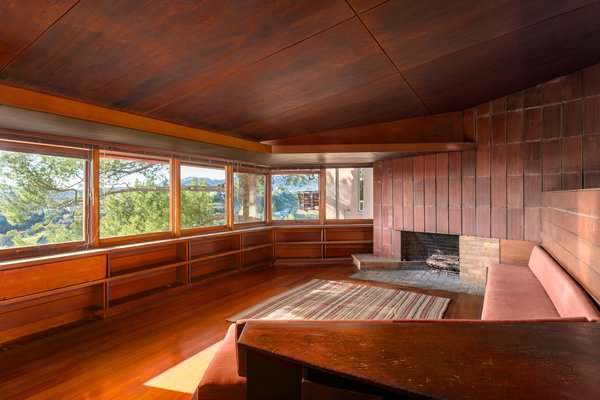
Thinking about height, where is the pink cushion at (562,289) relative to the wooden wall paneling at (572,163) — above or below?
below

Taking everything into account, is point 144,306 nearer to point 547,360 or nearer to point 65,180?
point 65,180

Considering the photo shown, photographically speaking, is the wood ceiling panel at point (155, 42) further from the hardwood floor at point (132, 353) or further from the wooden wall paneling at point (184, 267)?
the wooden wall paneling at point (184, 267)

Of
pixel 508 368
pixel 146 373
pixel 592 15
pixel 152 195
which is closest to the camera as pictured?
pixel 508 368

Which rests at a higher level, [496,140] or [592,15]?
[592,15]

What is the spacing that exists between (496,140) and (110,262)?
5119 mm

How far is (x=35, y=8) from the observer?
1.70 meters

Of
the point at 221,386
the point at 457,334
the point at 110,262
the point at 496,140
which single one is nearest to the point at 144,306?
the point at 110,262

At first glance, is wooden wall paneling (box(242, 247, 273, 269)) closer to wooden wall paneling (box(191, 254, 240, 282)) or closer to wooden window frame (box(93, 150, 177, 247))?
wooden wall paneling (box(191, 254, 240, 282))

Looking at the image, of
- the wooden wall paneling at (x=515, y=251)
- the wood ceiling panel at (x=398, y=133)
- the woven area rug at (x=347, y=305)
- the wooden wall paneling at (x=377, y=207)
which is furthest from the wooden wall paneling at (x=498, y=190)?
the wooden wall paneling at (x=377, y=207)

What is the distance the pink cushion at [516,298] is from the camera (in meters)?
2.30

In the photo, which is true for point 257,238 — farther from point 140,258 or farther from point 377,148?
point 377,148

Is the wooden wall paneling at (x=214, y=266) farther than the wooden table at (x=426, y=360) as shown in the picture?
Yes

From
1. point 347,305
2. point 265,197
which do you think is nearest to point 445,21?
point 347,305

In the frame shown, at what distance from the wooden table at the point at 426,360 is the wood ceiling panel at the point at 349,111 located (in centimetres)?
300
